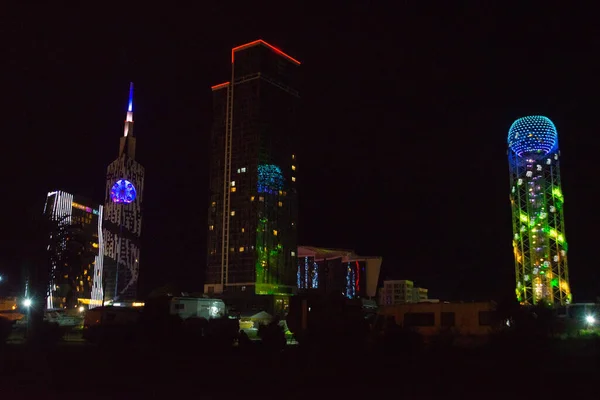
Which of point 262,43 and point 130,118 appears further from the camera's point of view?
point 130,118

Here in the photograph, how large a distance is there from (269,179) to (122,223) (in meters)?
52.7

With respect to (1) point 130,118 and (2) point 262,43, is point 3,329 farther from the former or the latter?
(1) point 130,118

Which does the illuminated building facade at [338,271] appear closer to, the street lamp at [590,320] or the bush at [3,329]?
the street lamp at [590,320]

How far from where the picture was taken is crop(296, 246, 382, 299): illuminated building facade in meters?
147

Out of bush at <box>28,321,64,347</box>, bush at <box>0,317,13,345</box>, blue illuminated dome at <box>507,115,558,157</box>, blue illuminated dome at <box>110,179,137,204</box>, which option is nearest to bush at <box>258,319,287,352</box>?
bush at <box>28,321,64,347</box>

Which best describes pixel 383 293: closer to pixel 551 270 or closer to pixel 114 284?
pixel 114 284

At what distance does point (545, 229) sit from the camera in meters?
66.1

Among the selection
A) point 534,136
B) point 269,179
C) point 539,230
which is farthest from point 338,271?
point 534,136

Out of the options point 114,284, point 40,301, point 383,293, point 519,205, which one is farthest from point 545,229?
point 114,284

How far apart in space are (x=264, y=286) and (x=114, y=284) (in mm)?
55235

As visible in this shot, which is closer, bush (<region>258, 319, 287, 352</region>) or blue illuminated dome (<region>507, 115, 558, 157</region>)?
bush (<region>258, 319, 287, 352</region>)

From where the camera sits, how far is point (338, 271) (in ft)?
487

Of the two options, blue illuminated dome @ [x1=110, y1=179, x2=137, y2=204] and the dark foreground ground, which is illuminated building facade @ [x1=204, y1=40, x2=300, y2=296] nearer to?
blue illuminated dome @ [x1=110, y1=179, x2=137, y2=204]

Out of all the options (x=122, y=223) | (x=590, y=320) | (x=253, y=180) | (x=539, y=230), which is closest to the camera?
(x=590, y=320)
